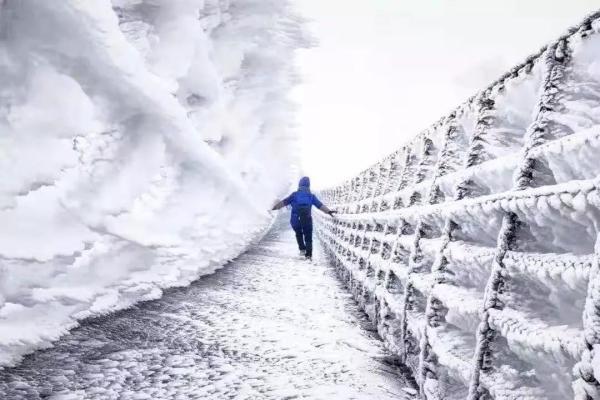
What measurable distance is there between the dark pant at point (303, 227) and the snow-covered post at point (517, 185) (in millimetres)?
8451

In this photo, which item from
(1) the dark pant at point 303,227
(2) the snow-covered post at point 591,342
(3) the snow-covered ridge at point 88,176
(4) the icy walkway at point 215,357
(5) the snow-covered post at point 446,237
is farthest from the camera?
(1) the dark pant at point 303,227

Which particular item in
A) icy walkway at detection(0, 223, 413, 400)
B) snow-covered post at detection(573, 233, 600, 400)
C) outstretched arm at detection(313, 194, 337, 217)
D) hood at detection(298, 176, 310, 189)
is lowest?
icy walkway at detection(0, 223, 413, 400)

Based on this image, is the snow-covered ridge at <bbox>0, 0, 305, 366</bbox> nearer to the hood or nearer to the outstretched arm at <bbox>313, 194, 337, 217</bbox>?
the outstretched arm at <bbox>313, 194, 337, 217</bbox>

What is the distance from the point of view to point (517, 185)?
1710 millimetres

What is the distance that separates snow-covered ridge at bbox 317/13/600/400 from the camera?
4.40 ft

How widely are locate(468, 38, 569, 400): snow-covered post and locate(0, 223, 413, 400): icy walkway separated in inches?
42.6

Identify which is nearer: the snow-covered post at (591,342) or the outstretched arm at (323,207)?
the snow-covered post at (591,342)

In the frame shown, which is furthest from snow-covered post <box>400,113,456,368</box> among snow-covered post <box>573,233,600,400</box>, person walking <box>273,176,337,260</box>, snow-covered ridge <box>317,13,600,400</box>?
person walking <box>273,176,337,260</box>

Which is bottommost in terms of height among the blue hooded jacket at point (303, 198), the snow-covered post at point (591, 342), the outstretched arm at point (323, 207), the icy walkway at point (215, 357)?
the icy walkway at point (215, 357)

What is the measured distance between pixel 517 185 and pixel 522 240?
7.8 inches

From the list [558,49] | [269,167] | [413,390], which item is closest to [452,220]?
[558,49]

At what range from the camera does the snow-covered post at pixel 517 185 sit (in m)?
1.69

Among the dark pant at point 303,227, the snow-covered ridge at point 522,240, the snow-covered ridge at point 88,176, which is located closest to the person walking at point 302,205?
the dark pant at point 303,227

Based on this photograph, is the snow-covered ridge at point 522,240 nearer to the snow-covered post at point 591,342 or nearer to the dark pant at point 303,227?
the snow-covered post at point 591,342
